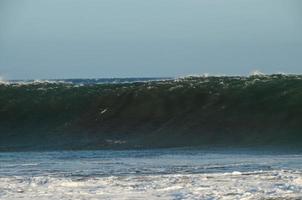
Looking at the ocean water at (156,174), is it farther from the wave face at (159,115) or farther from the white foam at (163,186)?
the wave face at (159,115)

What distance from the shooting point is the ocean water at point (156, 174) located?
13852 mm

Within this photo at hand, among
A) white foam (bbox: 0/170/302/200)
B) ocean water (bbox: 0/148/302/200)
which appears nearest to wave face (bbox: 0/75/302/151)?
ocean water (bbox: 0/148/302/200)

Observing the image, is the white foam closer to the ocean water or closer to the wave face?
the ocean water

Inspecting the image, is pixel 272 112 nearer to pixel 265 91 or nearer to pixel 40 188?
pixel 265 91

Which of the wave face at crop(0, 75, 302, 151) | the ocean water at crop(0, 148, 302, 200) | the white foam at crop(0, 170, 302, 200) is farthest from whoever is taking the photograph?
the wave face at crop(0, 75, 302, 151)

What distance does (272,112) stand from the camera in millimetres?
28047

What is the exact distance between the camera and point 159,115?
100ft

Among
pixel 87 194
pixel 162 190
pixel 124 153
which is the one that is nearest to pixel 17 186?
pixel 87 194

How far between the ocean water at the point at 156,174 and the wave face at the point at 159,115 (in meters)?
2.65

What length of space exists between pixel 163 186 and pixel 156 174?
236cm

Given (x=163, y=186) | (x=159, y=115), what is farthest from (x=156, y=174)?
Result: (x=159, y=115)

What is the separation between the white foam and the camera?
13531mm

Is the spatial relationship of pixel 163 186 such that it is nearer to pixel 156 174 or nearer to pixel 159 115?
pixel 156 174

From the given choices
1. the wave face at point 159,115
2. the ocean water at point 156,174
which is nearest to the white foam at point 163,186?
the ocean water at point 156,174
